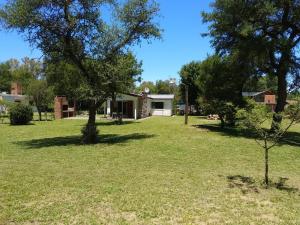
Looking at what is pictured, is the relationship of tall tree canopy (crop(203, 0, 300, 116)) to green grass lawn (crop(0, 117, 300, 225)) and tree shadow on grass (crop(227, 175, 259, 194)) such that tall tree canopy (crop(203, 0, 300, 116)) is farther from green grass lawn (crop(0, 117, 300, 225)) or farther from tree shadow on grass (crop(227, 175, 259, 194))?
tree shadow on grass (crop(227, 175, 259, 194))

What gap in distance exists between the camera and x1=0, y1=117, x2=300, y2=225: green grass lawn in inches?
255

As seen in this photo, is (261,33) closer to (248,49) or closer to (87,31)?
(248,49)

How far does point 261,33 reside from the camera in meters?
21.5

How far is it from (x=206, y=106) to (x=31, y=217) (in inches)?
799

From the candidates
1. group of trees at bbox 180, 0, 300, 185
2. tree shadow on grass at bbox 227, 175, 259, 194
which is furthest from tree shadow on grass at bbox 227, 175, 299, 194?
group of trees at bbox 180, 0, 300, 185

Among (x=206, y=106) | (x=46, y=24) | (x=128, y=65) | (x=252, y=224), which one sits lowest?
(x=252, y=224)

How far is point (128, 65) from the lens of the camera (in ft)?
59.6

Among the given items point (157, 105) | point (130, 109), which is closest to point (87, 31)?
point (130, 109)

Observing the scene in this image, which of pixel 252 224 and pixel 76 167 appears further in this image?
pixel 76 167

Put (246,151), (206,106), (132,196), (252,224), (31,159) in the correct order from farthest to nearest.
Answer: (206,106) < (246,151) < (31,159) < (132,196) < (252,224)

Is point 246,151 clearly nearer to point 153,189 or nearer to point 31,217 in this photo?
point 153,189

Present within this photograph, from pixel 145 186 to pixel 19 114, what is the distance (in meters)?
25.5

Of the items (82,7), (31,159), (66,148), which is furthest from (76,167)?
(82,7)

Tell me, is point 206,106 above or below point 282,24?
below
